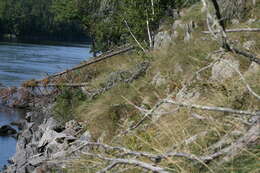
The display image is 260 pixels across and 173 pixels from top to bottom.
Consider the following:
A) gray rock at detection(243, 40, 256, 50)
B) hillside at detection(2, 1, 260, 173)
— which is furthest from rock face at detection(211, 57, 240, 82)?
gray rock at detection(243, 40, 256, 50)

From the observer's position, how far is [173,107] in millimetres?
4465

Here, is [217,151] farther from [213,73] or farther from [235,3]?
[235,3]

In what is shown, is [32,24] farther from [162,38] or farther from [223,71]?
[223,71]

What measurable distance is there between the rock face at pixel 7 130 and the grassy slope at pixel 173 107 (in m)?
5.27

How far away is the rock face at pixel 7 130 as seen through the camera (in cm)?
1864

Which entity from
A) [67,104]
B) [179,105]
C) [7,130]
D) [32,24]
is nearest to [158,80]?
[179,105]

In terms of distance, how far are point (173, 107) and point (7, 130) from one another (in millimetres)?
15510

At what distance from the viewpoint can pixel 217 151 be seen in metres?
2.81

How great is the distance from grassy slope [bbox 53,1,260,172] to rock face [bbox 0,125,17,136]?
5266 mm

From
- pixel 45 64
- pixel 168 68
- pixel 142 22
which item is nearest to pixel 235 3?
pixel 168 68

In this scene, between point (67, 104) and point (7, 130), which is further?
point (7, 130)

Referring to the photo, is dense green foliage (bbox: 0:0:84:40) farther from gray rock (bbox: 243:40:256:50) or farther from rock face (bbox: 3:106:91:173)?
gray rock (bbox: 243:40:256:50)

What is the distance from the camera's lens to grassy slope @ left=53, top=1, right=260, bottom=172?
9.40 ft

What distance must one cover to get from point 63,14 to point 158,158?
85.2ft
